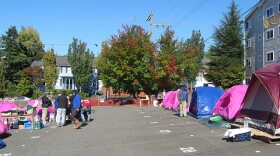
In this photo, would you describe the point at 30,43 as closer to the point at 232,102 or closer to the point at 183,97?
the point at 183,97

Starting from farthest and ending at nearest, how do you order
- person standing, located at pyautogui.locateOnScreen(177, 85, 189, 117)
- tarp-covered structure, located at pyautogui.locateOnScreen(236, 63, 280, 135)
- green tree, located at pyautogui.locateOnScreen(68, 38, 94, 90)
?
green tree, located at pyautogui.locateOnScreen(68, 38, 94, 90)
person standing, located at pyautogui.locateOnScreen(177, 85, 189, 117)
tarp-covered structure, located at pyautogui.locateOnScreen(236, 63, 280, 135)

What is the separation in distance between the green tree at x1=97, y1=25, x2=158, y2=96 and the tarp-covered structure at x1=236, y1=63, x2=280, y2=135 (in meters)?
24.4

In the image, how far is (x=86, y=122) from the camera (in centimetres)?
1842

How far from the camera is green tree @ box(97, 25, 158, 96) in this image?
123ft

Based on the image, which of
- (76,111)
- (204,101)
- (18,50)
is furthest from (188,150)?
(18,50)

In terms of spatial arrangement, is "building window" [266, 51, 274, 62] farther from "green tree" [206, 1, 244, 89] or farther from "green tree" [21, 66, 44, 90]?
"green tree" [21, 66, 44, 90]

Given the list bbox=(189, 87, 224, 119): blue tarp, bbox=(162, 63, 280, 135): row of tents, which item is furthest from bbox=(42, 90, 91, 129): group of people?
bbox=(162, 63, 280, 135): row of tents

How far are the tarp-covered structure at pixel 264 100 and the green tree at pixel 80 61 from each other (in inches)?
1852

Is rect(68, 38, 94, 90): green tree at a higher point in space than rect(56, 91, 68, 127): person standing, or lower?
higher

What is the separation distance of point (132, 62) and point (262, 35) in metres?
16.7

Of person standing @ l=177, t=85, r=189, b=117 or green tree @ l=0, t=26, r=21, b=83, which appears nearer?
person standing @ l=177, t=85, r=189, b=117

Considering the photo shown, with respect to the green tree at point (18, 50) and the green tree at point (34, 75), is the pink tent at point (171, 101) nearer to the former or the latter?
the green tree at point (34, 75)

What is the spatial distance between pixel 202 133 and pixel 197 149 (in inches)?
128

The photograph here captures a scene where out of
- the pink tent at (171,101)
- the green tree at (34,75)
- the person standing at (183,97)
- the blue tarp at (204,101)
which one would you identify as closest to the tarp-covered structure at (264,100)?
the blue tarp at (204,101)
